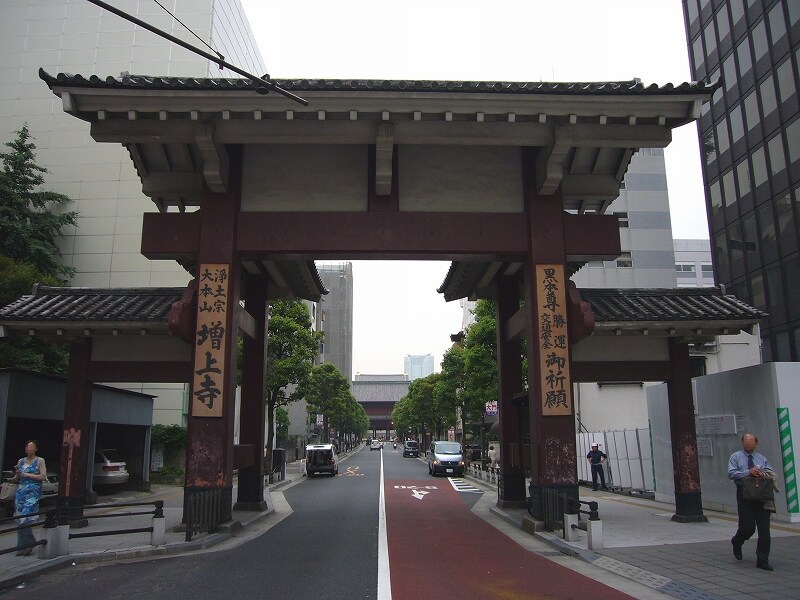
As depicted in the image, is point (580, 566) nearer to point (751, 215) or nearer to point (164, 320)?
point (164, 320)

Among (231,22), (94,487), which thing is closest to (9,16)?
(231,22)

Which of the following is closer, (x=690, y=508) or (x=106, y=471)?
(x=690, y=508)

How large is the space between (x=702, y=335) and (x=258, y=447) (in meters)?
11.3

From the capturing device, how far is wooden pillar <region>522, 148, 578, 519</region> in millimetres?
11703

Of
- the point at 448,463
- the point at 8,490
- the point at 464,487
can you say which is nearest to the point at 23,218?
the point at 8,490

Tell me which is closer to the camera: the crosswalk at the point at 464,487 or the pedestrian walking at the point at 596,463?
the pedestrian walking at the point at 596,463

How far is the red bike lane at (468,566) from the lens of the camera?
24.8ft

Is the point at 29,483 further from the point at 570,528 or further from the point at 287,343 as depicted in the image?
the point at 287,343

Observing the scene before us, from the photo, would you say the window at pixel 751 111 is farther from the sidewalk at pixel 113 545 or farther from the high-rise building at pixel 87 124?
the high-rise building at pixel 87 124

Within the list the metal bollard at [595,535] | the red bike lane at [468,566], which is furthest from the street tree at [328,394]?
the metal bollard at [595,535]

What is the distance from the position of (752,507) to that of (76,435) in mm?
13148

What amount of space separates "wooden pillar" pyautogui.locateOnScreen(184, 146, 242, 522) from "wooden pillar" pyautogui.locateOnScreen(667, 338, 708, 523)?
952 cm

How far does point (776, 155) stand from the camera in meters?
27.9

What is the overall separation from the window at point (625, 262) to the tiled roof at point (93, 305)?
1395 inches
